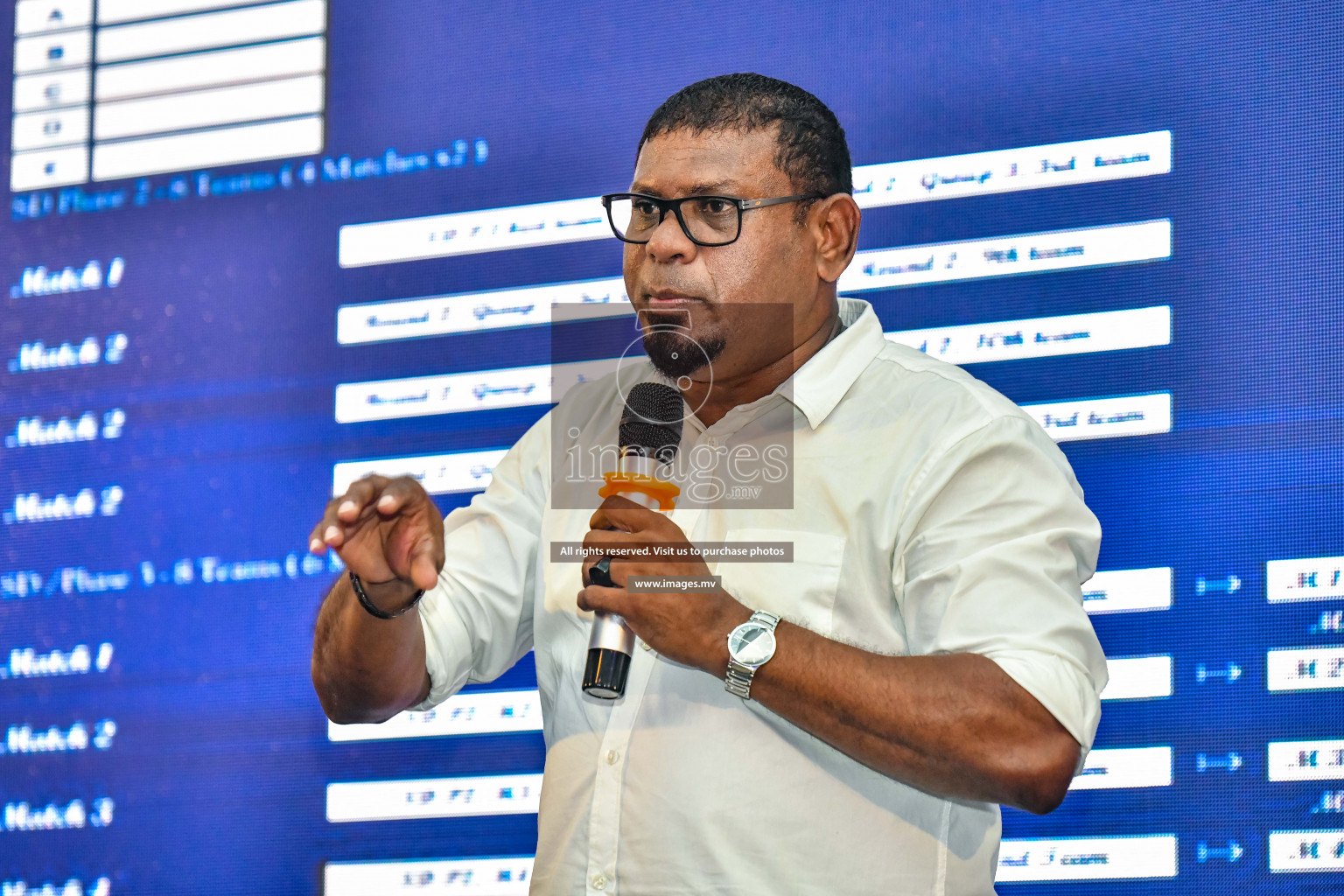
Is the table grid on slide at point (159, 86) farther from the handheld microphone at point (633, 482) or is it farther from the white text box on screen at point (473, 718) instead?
the handheld microphone at point (633, 482)

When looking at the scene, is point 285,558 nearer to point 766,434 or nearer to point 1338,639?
point 766,434

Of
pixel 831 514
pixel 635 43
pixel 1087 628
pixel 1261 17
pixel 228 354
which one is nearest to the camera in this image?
pixel 1087 628

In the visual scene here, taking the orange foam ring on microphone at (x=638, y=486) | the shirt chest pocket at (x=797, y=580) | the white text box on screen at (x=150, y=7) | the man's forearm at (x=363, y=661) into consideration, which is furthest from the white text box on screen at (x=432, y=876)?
the white text box on screen at (x=150, y=7)

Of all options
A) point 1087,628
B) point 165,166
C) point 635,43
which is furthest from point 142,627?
point 1087,628

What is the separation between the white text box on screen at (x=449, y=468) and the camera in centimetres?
281

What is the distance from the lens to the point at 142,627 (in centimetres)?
300

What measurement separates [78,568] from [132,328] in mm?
619

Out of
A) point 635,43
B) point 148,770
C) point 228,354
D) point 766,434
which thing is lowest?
point 148,770

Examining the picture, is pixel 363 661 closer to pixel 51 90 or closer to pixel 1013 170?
pixel 1013 170

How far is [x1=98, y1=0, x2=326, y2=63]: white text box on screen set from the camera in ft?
10.4

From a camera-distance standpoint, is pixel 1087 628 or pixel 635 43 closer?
pixel 1087 628

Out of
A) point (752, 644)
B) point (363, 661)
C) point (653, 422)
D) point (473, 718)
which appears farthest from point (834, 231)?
point (473, 718)

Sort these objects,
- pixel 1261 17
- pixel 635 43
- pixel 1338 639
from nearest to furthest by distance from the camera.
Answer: pixel 1338 639, pixel 1261 17, pixel 635 43

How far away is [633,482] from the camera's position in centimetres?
153
